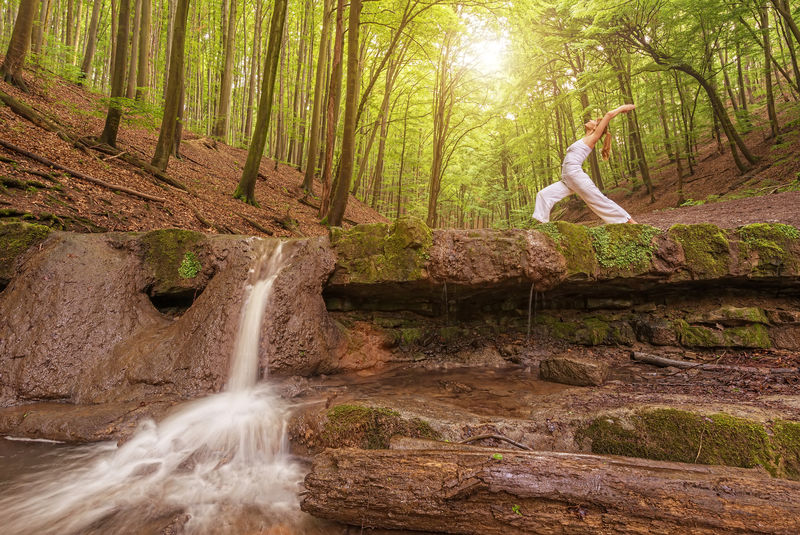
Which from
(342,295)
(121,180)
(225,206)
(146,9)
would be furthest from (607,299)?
(146,9)

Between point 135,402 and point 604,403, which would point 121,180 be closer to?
point 135,402

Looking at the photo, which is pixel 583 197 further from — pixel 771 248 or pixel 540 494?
pixel 540 494

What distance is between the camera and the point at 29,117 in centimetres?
732

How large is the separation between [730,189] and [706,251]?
9876 millimetres

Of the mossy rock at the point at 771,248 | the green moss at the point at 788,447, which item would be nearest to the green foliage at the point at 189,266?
the green moss at the point at 788,447

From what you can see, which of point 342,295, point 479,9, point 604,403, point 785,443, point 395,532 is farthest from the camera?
point 479,9

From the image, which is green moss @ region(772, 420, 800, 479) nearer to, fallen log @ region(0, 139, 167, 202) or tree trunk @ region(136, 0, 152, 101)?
fallen log @ region(0, 139, 167, 202)

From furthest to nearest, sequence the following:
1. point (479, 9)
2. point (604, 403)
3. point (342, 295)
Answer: point (479, 9) < point (342, 295) < point (604, 403)

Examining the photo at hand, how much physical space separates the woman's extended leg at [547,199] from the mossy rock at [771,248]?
240cm

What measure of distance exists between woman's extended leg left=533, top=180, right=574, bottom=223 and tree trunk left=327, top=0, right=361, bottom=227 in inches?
171

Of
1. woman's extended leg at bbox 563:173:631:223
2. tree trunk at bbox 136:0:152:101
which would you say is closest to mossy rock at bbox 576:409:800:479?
woman's extended leg at bbox 563:173:631:223

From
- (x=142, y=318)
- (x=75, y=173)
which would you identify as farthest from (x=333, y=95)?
(x=142, y=318)

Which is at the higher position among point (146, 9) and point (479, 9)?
point (146, 9)

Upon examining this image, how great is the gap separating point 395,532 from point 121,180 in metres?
8.53
